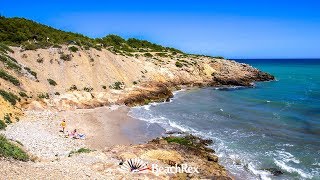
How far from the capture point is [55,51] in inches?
2035

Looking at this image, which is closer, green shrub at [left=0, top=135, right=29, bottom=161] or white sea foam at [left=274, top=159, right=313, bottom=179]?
green shrub at [left=0, top=135, right=29, bottom=161]

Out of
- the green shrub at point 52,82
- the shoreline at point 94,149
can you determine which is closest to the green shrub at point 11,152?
the shoreline at point 94,149

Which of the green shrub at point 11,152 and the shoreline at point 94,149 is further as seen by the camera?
the green shrub at point 11,152

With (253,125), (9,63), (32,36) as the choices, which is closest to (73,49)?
(9,63)

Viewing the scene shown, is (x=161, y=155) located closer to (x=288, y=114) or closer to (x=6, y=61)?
(x=288, y=114)

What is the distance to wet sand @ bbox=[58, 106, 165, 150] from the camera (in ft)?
97.9

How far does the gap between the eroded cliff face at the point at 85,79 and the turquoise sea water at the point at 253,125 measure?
4380 mm

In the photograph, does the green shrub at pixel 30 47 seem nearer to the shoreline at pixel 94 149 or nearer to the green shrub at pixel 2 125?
the shoreline at pixel 94 149

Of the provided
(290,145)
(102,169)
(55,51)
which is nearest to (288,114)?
(290,145)

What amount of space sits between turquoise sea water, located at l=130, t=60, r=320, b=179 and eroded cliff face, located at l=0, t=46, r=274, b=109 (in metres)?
4.38

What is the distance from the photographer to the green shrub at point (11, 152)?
18906mm

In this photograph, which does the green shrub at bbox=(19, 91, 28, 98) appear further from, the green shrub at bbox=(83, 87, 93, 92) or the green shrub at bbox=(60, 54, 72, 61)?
the green shrub at bbox=(60, 54, 72, 61)

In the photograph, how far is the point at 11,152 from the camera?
19.7 metres

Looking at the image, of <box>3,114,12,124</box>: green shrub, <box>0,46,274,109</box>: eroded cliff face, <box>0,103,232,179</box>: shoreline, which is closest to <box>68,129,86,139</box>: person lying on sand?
<box>0,103,232,179</box>: shoreline
